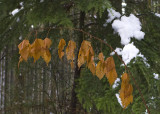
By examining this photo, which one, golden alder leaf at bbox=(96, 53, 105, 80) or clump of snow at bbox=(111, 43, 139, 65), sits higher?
clump of snow at bbox=(111, 43, 139, 65)

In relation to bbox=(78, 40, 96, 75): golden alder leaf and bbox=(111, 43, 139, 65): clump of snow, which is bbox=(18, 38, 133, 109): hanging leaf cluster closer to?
bbox=(78, 40, 96, 75): golden alder leaf

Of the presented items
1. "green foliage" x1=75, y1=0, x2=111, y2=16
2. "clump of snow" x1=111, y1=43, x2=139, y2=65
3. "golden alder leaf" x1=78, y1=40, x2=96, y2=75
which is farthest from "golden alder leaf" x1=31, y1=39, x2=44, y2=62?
"clump of snow" x1=111, y1=43, x2=139, y2=65

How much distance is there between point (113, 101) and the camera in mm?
2365

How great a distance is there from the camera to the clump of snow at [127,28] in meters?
2.40

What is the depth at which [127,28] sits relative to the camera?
249cm

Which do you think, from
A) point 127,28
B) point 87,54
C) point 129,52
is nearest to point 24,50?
point 87,54

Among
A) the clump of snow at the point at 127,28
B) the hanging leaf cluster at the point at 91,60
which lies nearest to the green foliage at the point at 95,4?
the clump of snow at the point at 127,28

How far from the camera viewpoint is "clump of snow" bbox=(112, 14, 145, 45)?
240 cm

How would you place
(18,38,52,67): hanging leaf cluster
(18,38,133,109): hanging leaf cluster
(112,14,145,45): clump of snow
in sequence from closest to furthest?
(18,38,133,109): hanging leaf cluster < (18,38,52,67): hanging leaf cluster < (112,14,145,45): clump of snow

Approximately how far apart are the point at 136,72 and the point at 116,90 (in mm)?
327

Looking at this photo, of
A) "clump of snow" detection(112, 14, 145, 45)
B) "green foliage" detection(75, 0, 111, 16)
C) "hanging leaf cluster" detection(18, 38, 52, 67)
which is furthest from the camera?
"clump of snow" detection(112, 14, 145, 45)

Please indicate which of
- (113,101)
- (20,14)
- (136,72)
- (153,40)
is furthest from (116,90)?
(20,14)

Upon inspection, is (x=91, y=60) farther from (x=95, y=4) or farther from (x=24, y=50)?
(x=95, y=4)

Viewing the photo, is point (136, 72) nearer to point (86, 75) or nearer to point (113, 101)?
point (113, 101)
